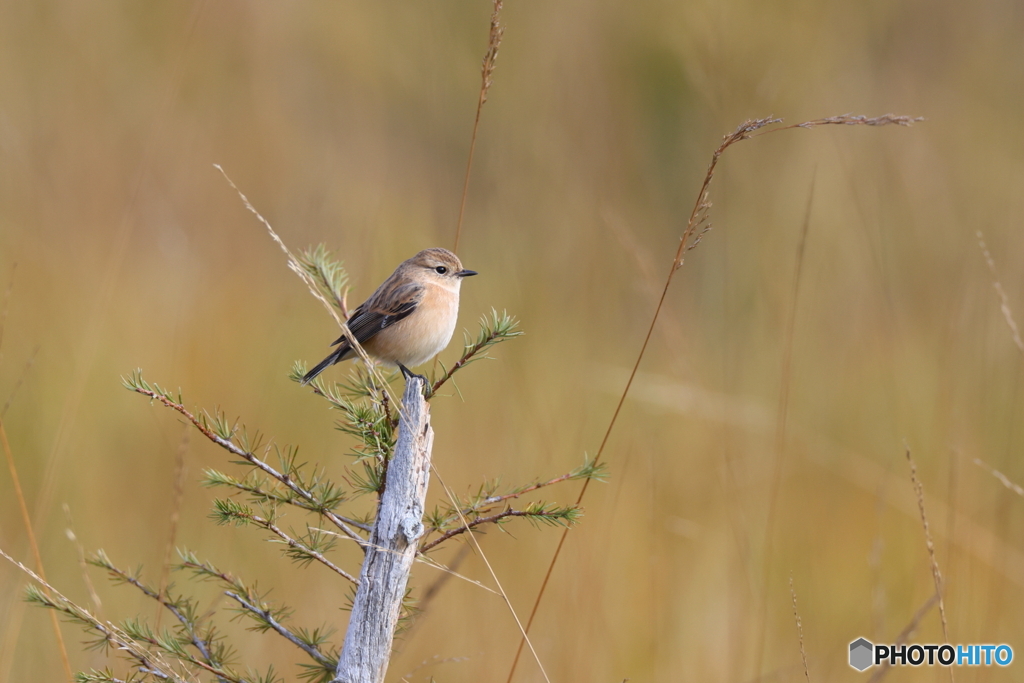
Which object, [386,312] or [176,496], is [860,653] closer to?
[386,312]

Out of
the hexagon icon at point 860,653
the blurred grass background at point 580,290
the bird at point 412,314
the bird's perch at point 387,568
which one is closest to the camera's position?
the bird's perch at point 387,568

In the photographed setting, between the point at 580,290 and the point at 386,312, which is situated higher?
the point at 580,290

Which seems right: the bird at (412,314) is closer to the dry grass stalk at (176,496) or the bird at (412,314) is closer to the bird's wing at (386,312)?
the bird's wing at (386,312)

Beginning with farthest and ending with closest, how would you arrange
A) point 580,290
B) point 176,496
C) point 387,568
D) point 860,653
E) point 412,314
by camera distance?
point 580,290 < point 412,314 < point 860,653 < point 176,496 < point 387,568

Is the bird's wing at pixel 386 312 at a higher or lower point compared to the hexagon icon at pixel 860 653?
higher

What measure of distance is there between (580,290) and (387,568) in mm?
4572

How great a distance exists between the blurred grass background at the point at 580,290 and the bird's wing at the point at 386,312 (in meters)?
0.77

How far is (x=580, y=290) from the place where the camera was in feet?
20.7

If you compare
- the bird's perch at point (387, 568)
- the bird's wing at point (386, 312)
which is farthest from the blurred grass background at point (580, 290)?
the bird's perch at point (387, 568)

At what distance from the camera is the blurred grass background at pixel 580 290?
4223 millimetres

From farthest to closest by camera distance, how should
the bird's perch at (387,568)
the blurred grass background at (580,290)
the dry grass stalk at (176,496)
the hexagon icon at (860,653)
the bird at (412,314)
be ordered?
1. the blurred grass background at (580,290)
2. the bird at (412,314)
3. the hexagon icon at (860,653)
4. the dry grass stalk at (176,496)
5. the bird's perch at (387,568)

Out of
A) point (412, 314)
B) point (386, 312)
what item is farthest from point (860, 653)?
point (386, 312)

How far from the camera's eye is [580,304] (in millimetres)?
6230

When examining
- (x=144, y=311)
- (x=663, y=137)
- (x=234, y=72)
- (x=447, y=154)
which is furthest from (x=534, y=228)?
(x=234, y=72)
